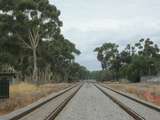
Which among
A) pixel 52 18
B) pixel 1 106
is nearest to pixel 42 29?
pixel 52 18

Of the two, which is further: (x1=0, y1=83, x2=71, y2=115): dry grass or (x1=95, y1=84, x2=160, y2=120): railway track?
(x1=0, y1=83, x2=71, y2=115): dry grass

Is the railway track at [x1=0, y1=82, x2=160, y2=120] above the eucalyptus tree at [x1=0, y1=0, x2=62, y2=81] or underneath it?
underneath

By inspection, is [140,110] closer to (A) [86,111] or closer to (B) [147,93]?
(A) [86,111]

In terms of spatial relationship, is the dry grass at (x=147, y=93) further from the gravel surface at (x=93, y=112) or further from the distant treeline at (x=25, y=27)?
the distant treeline at (x=25, y=27)

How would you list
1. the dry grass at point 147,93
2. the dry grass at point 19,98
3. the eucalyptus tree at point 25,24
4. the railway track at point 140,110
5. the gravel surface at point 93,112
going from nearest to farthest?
the gravel surface at point 93,112 < the railway track at point 140,110 < the dry grass at point 19,98 < the dry grass at point 147,93 < the eucalyptus tree at point 25,24

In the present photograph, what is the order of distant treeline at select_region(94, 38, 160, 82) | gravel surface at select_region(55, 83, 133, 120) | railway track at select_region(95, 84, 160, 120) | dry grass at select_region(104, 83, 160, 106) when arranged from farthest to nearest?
distant treeline at select_region(94, 38, 160, 82)
dry grass at select_region(104, 83, 160, 106)
railway track at select_region(95, 84, 160, 120)
gravel surface at select_region(55, 83, 133, 120)

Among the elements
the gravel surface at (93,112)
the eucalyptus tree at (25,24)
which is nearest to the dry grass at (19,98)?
the gravel surface at (93,112)

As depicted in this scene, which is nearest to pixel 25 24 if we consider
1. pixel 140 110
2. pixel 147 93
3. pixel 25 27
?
pixel 25 27

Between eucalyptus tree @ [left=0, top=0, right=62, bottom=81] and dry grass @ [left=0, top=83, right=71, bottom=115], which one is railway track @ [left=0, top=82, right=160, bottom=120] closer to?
dry grass @ [left=0, top=83, right=71, bottom=115]

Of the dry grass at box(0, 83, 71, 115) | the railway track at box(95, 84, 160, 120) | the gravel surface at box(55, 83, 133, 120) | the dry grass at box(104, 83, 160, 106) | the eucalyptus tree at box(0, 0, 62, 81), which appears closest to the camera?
the gravel surface at box(55, 83, 133, 120)

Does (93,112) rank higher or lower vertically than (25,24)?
lower

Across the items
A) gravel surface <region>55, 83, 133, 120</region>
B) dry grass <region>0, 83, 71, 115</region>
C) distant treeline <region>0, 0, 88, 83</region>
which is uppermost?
distant treeline <region>0, 0, 88, 83</region>

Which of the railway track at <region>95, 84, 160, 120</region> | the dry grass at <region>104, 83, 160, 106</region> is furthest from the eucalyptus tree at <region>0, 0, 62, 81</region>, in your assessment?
the railway track at <region>95, 84, 160, 120</region>

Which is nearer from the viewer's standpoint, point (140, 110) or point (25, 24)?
point (140, 110)
